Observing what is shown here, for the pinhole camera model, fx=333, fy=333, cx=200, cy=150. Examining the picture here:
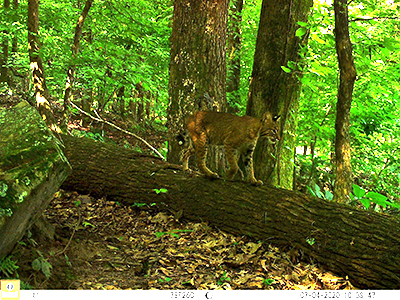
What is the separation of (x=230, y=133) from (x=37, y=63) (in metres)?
5.21

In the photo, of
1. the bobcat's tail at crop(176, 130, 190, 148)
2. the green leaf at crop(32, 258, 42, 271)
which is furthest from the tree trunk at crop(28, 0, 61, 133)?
the green leaf at crop(32, 258, 42, 271)

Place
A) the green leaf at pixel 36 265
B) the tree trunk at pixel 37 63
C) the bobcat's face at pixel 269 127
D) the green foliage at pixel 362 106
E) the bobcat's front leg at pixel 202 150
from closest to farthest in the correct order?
the green leaf at pixel 36 265 → the bobcat's face at pixel 269 127 → the bobcat's front leg at pixel 202 150 → the green foliage at pixel 362 106 → the tree trunk at pixel 37 63

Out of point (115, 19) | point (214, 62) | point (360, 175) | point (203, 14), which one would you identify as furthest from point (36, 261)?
point (360, 175)

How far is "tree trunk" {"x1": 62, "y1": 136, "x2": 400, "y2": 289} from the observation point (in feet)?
12.5

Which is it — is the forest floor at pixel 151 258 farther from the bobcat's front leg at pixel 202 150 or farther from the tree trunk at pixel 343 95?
the tree trunk at pixel 343 95

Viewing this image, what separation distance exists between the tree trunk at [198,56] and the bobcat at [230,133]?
68 centimetres

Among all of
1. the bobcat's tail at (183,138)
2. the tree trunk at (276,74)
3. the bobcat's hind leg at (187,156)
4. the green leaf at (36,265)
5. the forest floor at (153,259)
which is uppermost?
the tree trunk at (276,74)

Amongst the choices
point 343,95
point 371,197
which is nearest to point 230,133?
point 343,95

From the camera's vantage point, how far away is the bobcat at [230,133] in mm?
5004

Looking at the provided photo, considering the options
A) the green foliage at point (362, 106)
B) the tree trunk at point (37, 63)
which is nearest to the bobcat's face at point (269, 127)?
the green foliage at point (362, 106)

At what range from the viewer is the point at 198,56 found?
5.80 metres

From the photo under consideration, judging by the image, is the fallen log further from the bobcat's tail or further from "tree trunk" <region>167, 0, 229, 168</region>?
"tree trunk" <region>167, 0, 229, 168</region>

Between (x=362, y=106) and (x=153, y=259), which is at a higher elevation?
(x=362, y=106)

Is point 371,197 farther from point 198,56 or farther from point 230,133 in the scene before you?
point 198,56
